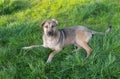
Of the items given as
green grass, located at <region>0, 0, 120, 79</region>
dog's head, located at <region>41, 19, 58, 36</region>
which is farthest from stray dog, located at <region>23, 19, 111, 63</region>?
green grass, located at <region>0, 0, 120, 79</region>

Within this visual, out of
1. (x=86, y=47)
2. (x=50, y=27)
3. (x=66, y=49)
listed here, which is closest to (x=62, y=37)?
(x=66, y=49)

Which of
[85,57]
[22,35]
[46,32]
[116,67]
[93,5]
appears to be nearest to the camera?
[116,67]

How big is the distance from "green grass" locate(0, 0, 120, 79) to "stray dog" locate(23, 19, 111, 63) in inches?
4.6

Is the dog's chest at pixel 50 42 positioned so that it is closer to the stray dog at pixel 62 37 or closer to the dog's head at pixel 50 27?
the stray dog at pixel 62 37

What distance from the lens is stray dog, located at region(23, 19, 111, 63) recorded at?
6090 millimetres

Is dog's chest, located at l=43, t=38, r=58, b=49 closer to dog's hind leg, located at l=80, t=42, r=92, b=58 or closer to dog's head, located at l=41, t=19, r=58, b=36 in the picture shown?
dog's head, located at l=41, t=19, r=58, b=36

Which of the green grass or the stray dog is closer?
the green grass

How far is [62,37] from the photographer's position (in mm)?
6344

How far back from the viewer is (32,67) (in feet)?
17.7

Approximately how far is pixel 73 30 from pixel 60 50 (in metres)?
0.55

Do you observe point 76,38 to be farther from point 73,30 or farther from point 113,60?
point 113,60

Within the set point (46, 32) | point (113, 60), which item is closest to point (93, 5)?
point (46, 32)

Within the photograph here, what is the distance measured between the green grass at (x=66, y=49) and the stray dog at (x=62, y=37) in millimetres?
117

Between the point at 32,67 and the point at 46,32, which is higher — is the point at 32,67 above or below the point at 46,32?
below
